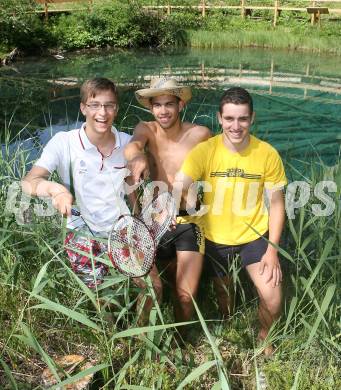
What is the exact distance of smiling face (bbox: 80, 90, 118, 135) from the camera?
2.32 m

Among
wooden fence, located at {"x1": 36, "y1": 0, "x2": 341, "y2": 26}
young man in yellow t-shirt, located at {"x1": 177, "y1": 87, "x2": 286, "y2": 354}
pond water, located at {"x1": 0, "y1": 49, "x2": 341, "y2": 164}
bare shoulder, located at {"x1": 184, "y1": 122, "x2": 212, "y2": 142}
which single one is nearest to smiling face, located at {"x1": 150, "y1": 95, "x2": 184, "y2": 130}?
bare shoulder, located at {"x1": 184, "y1": 122, "x2": 212, "y2": 142}

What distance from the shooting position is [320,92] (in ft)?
36.3

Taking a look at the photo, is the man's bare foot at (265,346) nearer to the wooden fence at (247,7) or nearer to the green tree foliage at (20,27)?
the green tree foliage at (20,27)

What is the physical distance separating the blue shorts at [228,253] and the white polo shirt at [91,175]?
0.43 metres

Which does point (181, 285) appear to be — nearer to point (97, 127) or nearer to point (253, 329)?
point (253, 329)

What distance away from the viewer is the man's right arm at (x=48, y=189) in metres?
1.85

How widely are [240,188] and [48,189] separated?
816mm

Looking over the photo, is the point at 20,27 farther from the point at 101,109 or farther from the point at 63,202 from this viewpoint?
the point at 63,202

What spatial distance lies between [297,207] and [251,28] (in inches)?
653

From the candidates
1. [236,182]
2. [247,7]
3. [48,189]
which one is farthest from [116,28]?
[48,189]

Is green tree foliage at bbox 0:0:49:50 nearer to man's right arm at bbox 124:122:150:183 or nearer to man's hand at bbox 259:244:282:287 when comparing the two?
man's right arm at bbox 124:122:150:183

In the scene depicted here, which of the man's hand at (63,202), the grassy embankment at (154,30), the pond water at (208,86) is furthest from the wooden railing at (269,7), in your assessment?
the man's hand at (63,202)

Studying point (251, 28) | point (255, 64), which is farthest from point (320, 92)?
point (251, 28)

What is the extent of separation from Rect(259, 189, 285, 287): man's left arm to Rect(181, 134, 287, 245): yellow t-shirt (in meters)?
0.05
